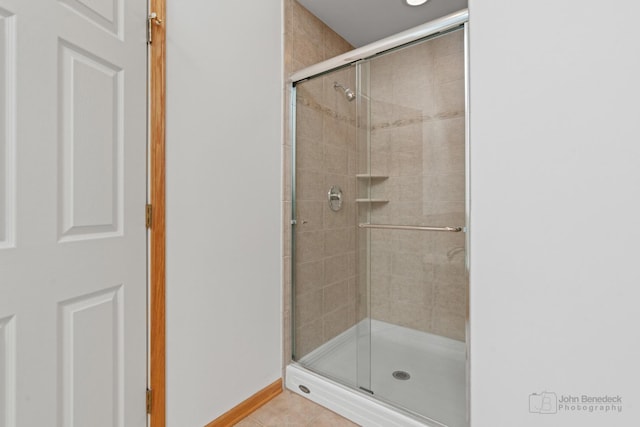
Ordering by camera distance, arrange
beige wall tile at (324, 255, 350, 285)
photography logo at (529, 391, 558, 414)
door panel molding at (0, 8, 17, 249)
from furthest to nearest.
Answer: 1. beige wall tile at (324, 255, 350, 285)
2. photography logo at (529, 391, 558, 414)
3. door panel molding at (0, 8, 17, 249)

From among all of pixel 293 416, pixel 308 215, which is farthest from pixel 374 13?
pixel 293 416

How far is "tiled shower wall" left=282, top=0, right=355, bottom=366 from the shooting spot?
188 cm

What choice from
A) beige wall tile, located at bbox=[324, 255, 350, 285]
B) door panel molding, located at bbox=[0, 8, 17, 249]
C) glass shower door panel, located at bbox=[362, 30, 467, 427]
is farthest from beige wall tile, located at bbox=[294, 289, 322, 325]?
door panel molding, located at bbox=[0, 8, 17, 249]

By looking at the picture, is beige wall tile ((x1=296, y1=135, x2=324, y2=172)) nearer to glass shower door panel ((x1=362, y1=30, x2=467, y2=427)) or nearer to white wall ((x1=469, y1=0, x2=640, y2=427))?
glass shower door panel ((x1=362, y1=30, x2=467, y2=427))

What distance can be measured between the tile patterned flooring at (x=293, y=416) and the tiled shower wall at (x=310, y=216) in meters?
0.24

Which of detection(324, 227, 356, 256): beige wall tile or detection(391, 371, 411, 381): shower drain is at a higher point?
detection(324, 227, 356, 256): beige wall tile

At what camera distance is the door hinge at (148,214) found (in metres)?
1.21

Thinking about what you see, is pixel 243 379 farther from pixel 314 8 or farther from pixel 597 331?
pixel 314 8

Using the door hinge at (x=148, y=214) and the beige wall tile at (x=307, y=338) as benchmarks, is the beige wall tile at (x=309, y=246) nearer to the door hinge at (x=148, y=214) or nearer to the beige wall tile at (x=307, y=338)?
the beige wall tile at (x=307, y=338)

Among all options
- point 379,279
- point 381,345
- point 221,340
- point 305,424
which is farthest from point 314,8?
point 305,424

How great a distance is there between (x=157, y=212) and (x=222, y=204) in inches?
12.7

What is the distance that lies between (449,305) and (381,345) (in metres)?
0.51

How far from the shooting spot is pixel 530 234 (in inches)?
40.0

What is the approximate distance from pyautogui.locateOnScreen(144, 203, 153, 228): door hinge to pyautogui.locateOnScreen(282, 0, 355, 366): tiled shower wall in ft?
2.61
